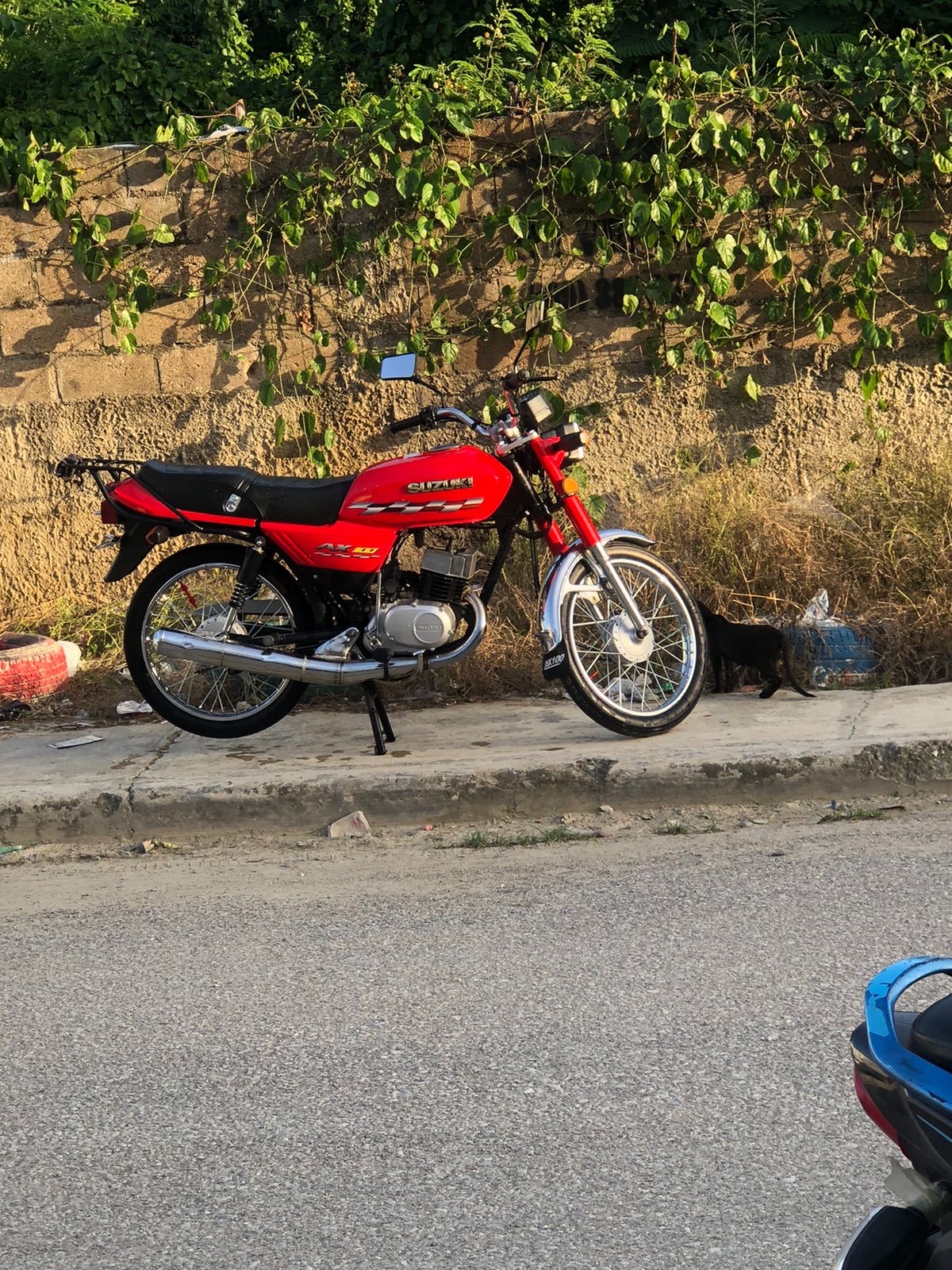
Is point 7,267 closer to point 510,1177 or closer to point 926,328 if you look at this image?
point 926,328

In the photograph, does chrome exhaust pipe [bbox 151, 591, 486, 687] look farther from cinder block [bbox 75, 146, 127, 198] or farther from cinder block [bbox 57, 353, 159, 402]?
cinder block [bbox 75, 146, 127, 198]

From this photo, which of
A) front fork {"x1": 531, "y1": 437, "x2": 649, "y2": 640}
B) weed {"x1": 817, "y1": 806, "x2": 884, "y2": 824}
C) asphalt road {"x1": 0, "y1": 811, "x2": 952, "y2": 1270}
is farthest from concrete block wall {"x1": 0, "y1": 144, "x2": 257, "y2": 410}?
weed {"x1": 817, "y1": 806, "x2": 884, "y2": 824}

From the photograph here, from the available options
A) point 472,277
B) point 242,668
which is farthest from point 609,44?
point 242,668

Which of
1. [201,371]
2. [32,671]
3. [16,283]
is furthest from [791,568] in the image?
[16,283]

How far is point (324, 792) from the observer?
204 inches

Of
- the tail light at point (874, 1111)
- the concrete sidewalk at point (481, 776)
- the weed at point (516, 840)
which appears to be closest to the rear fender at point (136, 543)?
the concrete sidewalk at point (481, 776)

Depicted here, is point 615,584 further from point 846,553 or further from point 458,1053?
point 458,1053

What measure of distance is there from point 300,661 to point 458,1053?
8.08ft

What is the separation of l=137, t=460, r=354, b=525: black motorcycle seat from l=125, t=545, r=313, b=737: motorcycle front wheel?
21cm

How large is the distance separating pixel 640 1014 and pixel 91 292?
5.52 metres

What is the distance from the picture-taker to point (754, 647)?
601cm

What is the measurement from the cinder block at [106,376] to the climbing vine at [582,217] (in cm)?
17

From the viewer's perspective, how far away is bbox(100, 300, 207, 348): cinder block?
7.60 meters

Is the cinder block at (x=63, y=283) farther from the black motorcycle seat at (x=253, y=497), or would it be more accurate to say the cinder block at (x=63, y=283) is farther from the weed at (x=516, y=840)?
the weed at (x=516, y=840)
